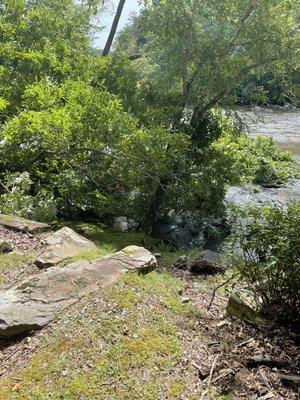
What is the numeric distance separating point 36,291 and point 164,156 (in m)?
4.82

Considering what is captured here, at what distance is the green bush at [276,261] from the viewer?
4090mm

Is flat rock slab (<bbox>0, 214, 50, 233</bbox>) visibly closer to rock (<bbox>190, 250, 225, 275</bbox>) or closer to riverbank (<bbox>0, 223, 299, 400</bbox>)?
rock (<bbox>190, 250, 225, 275</bbox>)

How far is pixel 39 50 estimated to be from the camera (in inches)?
508

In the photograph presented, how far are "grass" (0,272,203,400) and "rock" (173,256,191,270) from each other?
2332 millimetres

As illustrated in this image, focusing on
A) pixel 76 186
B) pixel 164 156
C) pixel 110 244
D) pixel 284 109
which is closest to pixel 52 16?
pixel 76 186

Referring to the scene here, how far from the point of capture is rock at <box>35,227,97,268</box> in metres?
5.70

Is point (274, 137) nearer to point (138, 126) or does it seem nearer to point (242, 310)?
point (138, 126)

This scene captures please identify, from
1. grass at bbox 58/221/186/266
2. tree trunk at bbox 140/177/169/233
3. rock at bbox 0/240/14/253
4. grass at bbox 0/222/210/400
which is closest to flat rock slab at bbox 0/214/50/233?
rock at bbox 0/240/14/253

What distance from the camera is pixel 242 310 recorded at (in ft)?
15.2

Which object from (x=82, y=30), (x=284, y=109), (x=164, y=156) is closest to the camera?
(x=164, y=156)

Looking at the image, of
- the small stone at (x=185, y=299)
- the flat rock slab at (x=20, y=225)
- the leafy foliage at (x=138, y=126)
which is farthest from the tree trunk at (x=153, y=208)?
the small stone at (x=185, y=299)

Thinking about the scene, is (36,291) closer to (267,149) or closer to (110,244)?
(110,244)

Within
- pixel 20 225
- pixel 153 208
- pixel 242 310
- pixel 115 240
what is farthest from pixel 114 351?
pixel 153 208

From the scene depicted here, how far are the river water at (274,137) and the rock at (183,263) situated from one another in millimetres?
1501
